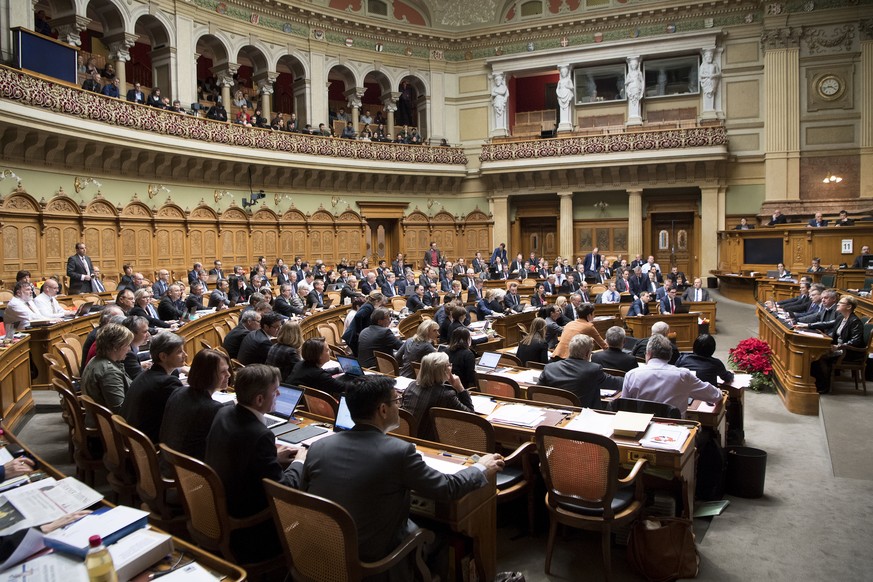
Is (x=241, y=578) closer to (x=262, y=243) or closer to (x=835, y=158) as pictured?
(x=262, y=243)

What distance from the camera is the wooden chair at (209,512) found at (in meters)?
2.66

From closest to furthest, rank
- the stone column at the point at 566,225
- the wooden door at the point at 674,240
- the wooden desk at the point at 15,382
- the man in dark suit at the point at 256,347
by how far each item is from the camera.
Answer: the wooden desk at the point at 15,382 < the man in dark suit at the point at 256,347 < the wooden door at the point at 674,240 < the stone column at the point at 566,225

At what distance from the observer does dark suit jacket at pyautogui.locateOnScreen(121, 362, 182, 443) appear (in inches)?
145

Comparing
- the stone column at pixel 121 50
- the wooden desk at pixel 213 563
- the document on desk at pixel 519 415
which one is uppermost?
the stone column at pixel 121 50

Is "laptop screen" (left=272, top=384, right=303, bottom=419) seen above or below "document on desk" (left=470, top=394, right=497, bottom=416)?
above

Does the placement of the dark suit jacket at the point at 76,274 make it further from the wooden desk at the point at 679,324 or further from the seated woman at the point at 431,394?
the wooden desk at the point at 679,324

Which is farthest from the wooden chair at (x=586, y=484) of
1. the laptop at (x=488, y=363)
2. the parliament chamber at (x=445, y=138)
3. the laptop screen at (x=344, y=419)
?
the parliament chamber at (x=445, y=138)

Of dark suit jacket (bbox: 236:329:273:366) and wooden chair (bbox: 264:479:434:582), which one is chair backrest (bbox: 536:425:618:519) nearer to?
wooden chair (bbox: 264:479:434:582)

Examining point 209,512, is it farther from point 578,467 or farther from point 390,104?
point 390,104

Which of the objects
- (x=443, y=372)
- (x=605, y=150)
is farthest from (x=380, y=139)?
(x=443, y=372)

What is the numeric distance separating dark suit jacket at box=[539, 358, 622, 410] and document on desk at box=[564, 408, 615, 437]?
546mm

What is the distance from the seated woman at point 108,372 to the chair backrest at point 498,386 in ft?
8.87

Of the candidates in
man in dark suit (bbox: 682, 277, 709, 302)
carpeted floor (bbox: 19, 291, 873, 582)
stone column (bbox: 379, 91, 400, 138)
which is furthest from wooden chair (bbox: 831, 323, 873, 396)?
stone column (bbox: 379, 91, 400, 138)

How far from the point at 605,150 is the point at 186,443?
718 inches
